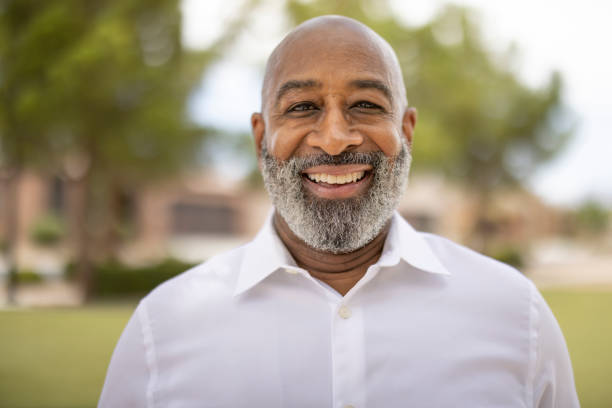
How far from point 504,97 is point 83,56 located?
16.3 meters

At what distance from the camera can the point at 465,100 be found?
20.0 meters

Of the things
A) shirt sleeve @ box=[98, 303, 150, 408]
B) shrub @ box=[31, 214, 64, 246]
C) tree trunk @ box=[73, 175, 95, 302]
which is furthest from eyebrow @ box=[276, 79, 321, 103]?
shrub @ box=[31, 214, 64, 246]

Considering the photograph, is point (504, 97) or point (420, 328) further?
point (504, 97)

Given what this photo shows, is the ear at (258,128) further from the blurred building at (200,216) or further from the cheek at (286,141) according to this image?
the blurred building at (200,216)

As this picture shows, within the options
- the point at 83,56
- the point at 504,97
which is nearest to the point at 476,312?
the point at 83,56

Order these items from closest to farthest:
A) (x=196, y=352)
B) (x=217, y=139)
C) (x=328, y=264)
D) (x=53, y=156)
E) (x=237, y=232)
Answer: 1. (x=196, y=352)
2. (x=328, y=264)
3. (x=53, y=156)
4. (x=217, y=139)
5. (x=237, y=232)

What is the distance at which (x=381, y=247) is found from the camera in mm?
2119

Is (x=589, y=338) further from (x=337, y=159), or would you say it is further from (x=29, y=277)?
(x=29, y=277)

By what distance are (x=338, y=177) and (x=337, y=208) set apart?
11 centimetres

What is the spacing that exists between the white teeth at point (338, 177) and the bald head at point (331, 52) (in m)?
0.30

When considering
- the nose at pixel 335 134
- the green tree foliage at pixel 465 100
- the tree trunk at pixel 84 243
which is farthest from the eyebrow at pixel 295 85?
the tree trunk at pixel 84 243

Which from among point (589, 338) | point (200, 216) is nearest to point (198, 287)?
point (589, 338)

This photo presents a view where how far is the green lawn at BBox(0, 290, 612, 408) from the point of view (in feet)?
20.8

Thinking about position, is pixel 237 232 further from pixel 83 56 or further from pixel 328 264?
pixel 328 264
